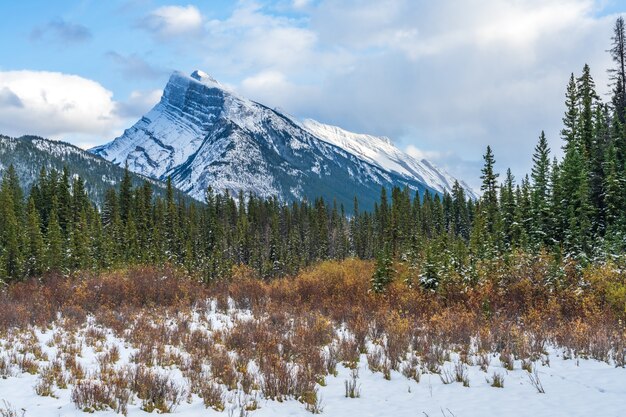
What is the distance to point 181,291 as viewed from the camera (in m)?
23.1

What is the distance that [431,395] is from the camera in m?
8.50

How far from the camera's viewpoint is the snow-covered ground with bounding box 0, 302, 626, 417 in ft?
24.5

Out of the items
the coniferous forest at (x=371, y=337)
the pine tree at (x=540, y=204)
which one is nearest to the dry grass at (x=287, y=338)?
the coniferous forest at (x=371, y=337)

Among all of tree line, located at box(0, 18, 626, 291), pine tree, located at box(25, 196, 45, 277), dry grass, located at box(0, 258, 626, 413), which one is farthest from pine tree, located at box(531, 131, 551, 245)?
pine tree, located at box(25, 196, 45, 277)

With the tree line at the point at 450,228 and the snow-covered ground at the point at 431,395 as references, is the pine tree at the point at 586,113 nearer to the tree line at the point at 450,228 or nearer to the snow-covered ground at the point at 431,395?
the tree line at the point at 450,228

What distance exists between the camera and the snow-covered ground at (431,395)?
24.5ft

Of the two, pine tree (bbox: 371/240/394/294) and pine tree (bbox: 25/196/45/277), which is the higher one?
pine tree (bbox: 25/196/45/277)

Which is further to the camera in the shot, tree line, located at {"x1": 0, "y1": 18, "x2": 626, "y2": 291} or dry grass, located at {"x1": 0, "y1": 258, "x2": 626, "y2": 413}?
tree line, located at {"x1": 0, "y1": 18, "x2": 626, "y2": 291}

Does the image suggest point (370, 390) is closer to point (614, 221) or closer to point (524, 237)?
point (524, 237)

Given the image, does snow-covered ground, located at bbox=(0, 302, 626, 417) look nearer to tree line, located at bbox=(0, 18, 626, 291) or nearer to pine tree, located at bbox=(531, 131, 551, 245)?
tree line, located at bbox=(0, 18, 626, 291)

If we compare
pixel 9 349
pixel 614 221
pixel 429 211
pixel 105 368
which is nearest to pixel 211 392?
pixel 105 368

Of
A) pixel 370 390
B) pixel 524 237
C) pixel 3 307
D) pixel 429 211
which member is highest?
pixel 429 211

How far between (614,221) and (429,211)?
8678cm

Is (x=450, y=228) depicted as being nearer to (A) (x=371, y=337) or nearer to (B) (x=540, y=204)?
(B) (x=540, y=204)
